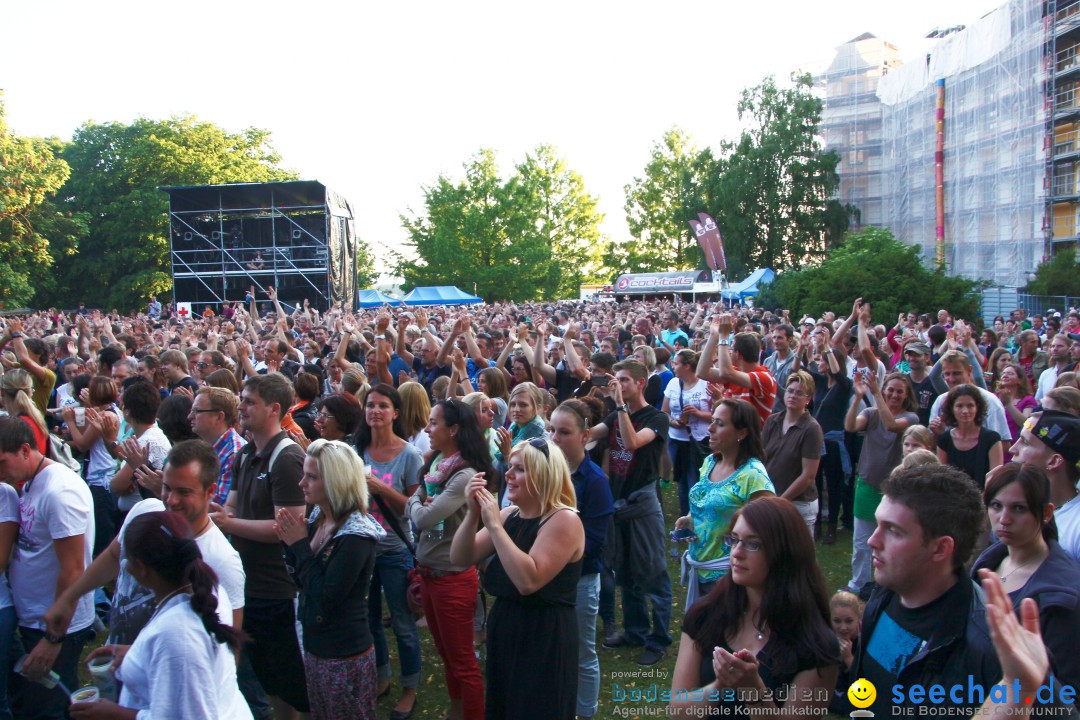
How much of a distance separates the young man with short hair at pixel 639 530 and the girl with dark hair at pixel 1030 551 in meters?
2.38

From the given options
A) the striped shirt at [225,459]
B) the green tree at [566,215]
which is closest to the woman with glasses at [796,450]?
the striped shirt at [225,459]

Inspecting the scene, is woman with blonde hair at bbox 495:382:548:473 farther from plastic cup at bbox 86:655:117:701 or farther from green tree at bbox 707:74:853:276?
green tree at bbox 707:74:853:276

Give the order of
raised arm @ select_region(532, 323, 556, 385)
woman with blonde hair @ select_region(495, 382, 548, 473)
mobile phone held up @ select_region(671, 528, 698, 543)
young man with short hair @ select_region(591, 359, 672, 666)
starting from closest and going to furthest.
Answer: mobile phone held up @ select_region(671, 528, 698, 543) → young man with short hair @ select_region(591, 359, 672, 666) → woman with blonde hair @ select_region(495, 382, 548, 473) → raised arm @ select_region(532, 323, 556, 385)

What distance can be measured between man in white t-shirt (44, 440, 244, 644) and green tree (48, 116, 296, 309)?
134 ft

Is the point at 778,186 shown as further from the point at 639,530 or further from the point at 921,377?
the point at 639,530

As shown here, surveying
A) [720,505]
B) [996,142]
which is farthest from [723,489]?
[996,142]

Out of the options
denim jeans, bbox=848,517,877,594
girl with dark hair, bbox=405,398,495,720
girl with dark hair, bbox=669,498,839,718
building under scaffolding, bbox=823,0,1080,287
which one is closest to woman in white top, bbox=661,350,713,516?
denim jeans, bbox=848,517,877,594

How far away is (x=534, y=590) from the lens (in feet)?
10.2

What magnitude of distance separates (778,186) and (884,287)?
24.9 metres

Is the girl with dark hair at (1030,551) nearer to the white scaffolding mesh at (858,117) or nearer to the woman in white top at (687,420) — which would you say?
the woman in white top at (687,420)

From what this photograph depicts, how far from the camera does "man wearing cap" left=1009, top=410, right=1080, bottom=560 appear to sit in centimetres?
314

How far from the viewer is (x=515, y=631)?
3.22 meters

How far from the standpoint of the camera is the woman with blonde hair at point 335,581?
3.49 m

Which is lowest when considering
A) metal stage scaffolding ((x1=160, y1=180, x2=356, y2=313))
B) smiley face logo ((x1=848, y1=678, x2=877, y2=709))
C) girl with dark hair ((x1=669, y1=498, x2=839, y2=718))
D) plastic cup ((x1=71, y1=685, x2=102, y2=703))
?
plastic cup ((x1=71, y1=685, x2=102, y2=703))
